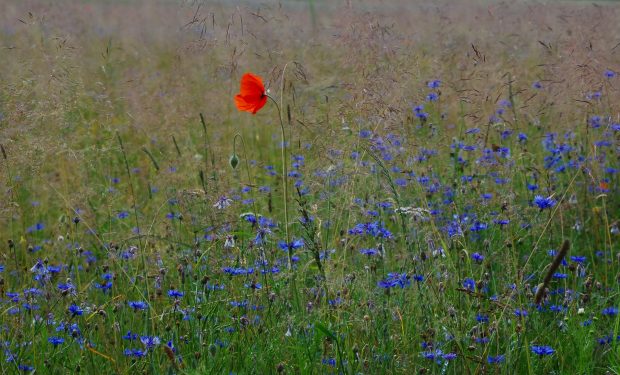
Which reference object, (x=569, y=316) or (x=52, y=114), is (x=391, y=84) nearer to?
(x=569, y=316)

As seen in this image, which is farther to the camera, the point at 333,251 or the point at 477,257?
the point at 477,257

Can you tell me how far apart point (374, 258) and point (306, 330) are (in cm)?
50

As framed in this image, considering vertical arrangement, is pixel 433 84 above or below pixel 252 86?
below

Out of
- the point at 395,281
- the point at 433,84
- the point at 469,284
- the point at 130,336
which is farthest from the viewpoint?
the point at 433,84

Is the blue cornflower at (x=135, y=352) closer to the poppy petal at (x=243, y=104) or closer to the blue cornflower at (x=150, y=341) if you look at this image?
the blue cornflower at (x=150, y=341)

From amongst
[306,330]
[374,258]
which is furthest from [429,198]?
[306,330]

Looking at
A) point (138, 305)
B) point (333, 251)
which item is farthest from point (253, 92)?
point (138, 305)

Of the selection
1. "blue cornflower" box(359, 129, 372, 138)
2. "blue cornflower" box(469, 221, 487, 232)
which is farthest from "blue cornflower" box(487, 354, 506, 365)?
"blue cornflower" box(359, 129, 372, 138)

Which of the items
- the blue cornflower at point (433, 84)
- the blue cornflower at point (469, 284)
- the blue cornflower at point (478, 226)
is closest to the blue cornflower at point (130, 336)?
the blue cornflower at point (469, 284)

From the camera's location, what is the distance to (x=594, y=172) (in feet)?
11.9

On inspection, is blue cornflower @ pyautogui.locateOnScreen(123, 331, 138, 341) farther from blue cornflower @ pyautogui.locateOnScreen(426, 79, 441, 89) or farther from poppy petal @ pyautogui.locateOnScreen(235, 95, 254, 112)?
blue cornflower @ pyautogui.locateOnScreen(426, 79, 441, 89)

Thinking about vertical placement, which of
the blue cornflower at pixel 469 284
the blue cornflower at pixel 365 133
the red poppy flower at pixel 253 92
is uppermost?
→ the red poppy flower at pixel 253 92

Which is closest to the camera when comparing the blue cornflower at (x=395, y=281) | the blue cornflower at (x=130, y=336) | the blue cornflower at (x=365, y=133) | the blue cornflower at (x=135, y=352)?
the blue cornflower at (x=135, y=352)

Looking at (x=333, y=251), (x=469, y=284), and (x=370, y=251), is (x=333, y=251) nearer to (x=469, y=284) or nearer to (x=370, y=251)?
(x=370, y=251)
